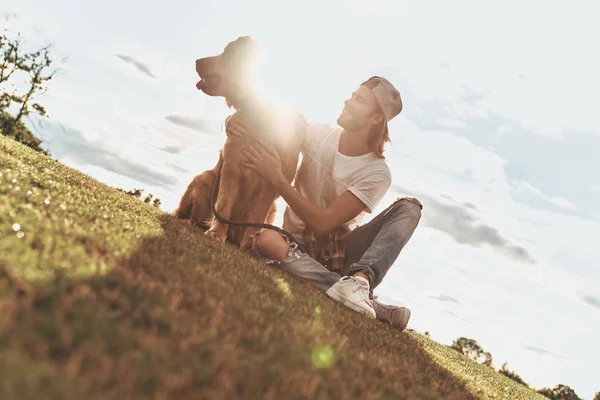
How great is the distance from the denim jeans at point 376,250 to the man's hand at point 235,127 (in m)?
1.60

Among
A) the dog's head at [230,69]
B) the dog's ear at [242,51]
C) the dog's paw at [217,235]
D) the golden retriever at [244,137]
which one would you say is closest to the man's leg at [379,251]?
the golden retriever at [244,137]

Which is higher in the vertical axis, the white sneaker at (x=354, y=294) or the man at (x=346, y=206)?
the man at (x=346, y=206)

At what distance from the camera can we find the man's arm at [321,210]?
5684 millimetres

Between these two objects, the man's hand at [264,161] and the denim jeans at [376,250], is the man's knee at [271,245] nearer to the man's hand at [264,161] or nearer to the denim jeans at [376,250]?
the denim jeans at [376,250]

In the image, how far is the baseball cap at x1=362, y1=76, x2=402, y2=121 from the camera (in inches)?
241

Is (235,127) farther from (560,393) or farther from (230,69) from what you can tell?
(560,393)

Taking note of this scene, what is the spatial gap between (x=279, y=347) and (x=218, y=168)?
4.64 meters

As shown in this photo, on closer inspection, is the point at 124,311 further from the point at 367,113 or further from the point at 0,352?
the point at 367,113

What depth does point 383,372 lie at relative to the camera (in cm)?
270

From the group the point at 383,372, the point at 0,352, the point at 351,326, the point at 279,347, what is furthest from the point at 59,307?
the point at 351,326

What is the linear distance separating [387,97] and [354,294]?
2.54 meters

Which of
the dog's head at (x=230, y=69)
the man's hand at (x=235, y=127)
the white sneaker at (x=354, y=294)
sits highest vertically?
the dog's head at (x=230, y=69)

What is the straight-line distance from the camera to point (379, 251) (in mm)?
5754

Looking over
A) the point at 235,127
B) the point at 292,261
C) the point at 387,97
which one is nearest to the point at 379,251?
the point at 292,261
